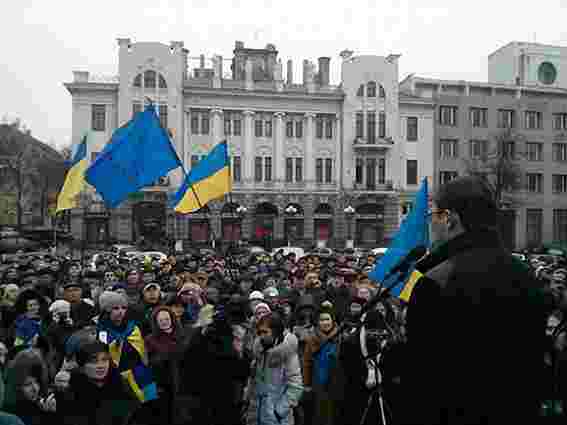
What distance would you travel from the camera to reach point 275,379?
207 inches

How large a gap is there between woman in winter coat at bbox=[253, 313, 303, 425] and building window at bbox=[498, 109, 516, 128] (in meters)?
46.9

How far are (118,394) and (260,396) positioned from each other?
1.31m

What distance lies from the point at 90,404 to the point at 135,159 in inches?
244

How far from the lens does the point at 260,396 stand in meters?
5.26

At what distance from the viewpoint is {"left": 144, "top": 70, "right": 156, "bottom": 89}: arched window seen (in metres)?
41.4

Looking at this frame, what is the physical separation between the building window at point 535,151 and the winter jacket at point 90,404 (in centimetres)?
4972

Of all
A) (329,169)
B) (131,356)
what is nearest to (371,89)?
(329,169)

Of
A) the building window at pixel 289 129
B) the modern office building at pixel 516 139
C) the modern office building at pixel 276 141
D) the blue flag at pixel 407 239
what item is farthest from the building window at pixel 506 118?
the blue flag at pixel 407 239

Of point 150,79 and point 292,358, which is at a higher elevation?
point 150,79

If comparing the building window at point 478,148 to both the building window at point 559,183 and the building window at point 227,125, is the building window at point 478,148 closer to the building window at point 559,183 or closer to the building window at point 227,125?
the building window at point 559,183

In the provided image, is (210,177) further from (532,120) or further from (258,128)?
(532,120)

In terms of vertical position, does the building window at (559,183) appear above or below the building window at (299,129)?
below

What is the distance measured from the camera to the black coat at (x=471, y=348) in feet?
5.75

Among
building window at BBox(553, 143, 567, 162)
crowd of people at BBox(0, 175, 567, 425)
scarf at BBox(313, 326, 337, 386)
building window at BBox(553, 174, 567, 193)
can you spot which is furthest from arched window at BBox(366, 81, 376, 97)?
scarf at BBox(313, 326, 337, 386)
